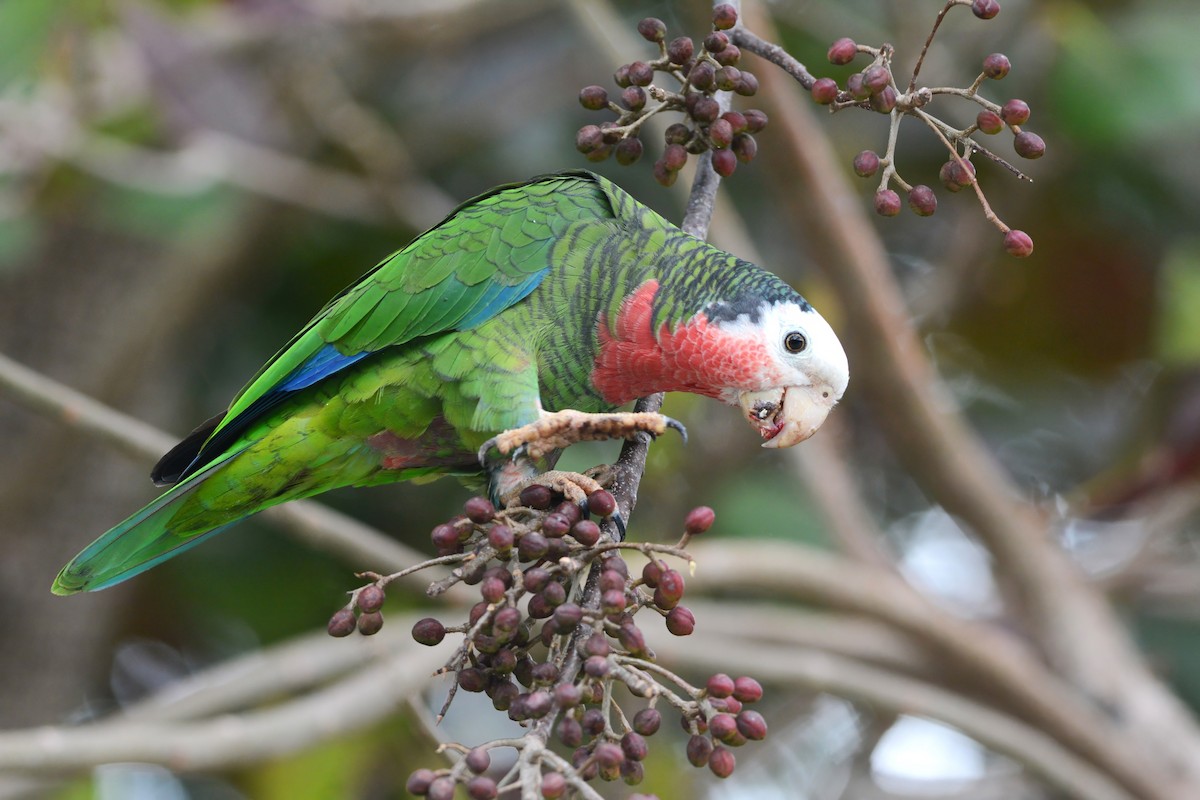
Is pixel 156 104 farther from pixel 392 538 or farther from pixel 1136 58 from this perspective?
pixel 1136 58

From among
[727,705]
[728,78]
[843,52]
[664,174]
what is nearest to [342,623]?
[727,705]

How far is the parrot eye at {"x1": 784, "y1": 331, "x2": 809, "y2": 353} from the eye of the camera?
247 centimetres

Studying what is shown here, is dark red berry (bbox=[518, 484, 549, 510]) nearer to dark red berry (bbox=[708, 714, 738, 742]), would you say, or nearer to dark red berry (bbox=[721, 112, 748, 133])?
dark red berry (bbox=[708, 714, 738, 742])

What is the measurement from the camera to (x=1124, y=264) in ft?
17.0

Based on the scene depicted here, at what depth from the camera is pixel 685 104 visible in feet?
7.62

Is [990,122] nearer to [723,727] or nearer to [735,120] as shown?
[735,120]

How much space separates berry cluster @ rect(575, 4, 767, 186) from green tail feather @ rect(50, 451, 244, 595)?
1034 millimetres

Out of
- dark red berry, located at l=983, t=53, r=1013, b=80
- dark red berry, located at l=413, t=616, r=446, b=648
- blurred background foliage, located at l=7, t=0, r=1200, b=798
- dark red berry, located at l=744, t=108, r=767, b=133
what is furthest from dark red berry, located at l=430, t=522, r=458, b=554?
blurred background foliage, located at l=7, t=0, r=1200, b=798

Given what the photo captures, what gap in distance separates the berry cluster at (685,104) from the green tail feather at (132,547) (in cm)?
103

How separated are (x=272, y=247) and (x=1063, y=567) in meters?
3.39

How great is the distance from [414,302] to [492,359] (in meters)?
0.25

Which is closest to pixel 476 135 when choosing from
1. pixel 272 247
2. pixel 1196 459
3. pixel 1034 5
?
pixel 272 247

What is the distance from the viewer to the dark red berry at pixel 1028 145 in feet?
6.57

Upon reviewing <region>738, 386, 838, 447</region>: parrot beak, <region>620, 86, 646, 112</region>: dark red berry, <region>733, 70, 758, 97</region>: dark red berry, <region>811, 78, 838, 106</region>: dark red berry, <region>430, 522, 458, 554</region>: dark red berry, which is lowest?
<region>738, 386, 838, 447</region>: parrot beak
